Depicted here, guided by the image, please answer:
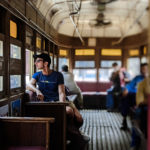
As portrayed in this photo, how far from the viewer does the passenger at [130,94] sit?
74cm

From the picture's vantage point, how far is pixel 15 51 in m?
2.26

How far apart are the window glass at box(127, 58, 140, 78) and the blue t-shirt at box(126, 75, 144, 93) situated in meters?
0.03

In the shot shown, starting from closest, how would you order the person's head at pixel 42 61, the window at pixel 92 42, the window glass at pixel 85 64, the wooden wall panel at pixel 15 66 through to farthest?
the window at pixel 92 42 < the window glass at pixel 85 64 < the person's head at pixel 42 61 < the wooden wall panel at pixel 15 66

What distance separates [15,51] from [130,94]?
1.66 metres

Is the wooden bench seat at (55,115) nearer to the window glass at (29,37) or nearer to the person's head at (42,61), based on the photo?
the person's head at (42,61)

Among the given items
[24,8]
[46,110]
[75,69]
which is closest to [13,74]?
[46,110]

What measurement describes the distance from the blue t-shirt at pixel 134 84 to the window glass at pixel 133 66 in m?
0.03

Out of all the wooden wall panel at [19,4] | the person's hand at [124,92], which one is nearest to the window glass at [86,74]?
the person's hand at [124,92]

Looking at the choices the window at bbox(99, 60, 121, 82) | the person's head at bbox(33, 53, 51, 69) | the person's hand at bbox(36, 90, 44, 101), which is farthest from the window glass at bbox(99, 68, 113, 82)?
the person's hand at bbox(36, 90, 44, 101)

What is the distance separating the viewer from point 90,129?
6.80 ft

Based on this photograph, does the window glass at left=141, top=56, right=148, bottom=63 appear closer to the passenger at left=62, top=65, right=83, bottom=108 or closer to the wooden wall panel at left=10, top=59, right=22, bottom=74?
the passenger at left=62, top=65, right=83, bottom=108

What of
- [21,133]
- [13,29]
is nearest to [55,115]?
[21,133]

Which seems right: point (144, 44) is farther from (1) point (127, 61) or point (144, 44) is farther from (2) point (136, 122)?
(2) point (136, 122)

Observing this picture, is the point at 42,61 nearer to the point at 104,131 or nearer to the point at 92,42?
the point at 104,131
